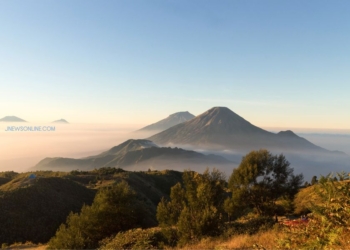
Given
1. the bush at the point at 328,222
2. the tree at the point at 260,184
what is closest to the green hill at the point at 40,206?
the tree at the point at 260,184

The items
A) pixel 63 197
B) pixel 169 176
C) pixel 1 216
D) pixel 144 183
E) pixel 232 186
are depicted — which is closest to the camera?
pixel 232 186

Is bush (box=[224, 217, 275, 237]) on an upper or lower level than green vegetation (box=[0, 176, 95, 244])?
upper

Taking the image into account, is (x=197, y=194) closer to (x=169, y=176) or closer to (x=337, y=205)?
(x=337, y=205)

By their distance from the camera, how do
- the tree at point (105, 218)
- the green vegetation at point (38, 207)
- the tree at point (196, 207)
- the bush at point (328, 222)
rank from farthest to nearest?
1. the green vegetation at point (38, 207)
2. the tree at point (105, 218)
3. the tree at point (196, 207)
4. the bush at point (328, 222)

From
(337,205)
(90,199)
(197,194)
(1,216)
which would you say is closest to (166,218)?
(197,194)

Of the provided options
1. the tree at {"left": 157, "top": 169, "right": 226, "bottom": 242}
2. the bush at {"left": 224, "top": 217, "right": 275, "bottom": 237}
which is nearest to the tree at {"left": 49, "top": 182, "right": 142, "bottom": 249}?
the tree at {"left": 157, "top": 169, "right": 226, "bottom": 242}

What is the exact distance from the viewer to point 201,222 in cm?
1641

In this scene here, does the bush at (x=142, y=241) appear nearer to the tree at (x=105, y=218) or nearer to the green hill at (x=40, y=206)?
the tree at (x=105, y=218)

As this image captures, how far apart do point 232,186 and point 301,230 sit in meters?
27.3

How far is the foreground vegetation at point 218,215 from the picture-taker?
23.2 ft

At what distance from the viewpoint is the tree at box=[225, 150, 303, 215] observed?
32.0 meters

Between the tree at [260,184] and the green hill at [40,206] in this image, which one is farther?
the green hill at [40,206]

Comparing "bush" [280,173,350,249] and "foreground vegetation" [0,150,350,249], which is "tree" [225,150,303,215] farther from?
"bush" [280,173,350,249]

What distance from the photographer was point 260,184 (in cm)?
3225
